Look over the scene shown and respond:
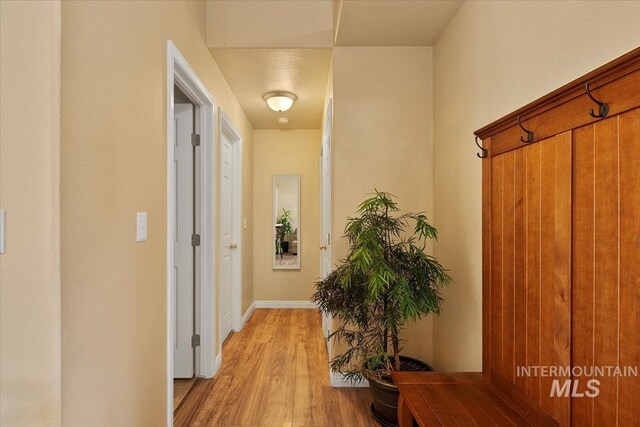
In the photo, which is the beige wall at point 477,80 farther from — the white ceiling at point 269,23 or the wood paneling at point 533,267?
the white ceiling at point 269,23

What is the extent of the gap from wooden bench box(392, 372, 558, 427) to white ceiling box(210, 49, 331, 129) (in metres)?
2.19

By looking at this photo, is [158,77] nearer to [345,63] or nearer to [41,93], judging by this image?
[41,93]

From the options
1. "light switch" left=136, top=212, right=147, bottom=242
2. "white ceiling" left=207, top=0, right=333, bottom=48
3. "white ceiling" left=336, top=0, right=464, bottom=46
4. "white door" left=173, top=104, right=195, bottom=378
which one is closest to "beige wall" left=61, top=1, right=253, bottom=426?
"light switch" left=136, top=212, right=147, bottom=242

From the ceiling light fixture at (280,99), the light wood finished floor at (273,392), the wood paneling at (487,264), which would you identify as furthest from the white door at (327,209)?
the wood paneling at (487,264)

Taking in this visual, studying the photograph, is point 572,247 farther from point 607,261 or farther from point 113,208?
point 113,208

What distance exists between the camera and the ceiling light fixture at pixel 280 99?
3375mm

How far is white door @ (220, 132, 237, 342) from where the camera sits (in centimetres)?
323

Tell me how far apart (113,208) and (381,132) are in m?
1.80

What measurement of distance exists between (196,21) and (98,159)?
1.50 meters

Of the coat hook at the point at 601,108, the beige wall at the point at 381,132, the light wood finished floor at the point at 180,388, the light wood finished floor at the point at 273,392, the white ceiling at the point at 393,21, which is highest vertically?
the white ceiling at the point at 393,21

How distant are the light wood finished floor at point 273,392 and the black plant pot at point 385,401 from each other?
0.24 ft

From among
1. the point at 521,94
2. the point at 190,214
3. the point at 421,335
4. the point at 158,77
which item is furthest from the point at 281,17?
the point at 421,335

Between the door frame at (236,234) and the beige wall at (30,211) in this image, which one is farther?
the door frame at (236,234)

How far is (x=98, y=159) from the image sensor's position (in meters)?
1.18
